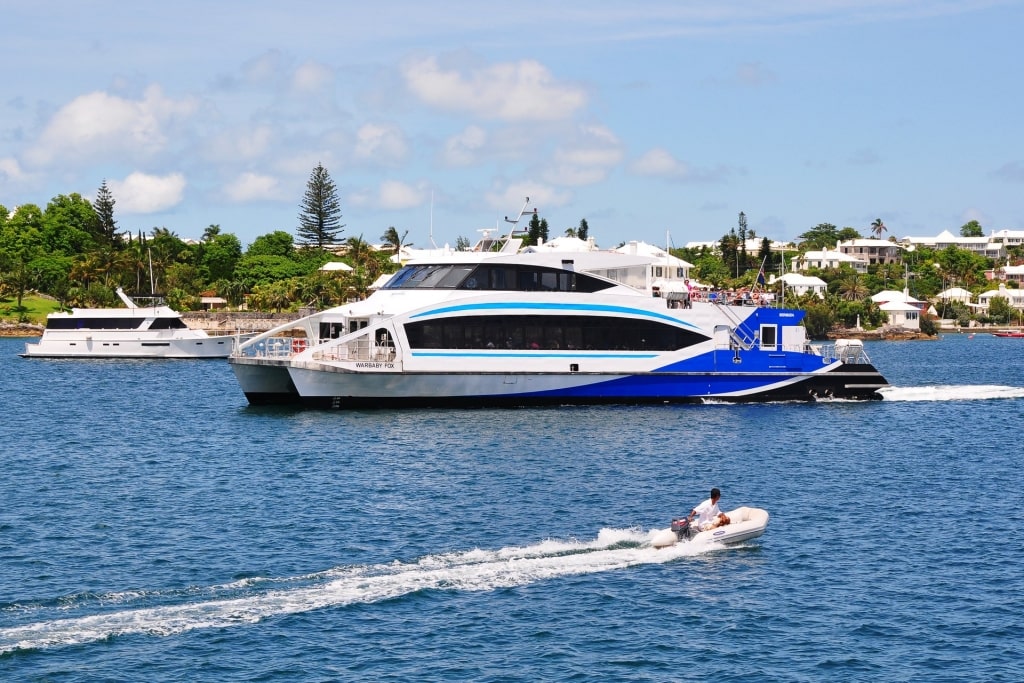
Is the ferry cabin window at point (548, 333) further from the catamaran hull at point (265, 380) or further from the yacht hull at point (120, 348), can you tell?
the yacht hull at point (120, 348)

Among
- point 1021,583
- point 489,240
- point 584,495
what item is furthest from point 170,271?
point 1021,583

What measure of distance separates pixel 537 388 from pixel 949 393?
22.6 m

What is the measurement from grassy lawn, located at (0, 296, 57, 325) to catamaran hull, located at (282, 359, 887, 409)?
92065 millimetres

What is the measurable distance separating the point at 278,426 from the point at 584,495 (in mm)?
15616

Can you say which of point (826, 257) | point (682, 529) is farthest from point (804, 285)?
point (682, 529)

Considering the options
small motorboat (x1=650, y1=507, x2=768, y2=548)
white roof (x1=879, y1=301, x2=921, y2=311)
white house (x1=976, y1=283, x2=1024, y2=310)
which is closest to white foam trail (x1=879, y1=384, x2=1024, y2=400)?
small motorboat (x1=650, y1=507, x2=768, y2=548)

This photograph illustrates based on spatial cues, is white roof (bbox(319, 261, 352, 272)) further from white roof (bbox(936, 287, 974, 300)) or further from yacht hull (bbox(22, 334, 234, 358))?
white roof (bbox(936, 287, 974, 300))

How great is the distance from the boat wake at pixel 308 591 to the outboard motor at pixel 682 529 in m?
0.34

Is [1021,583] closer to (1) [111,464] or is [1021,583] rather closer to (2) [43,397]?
(1) [111,464]

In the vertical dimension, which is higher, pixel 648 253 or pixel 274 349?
pixel 648 253

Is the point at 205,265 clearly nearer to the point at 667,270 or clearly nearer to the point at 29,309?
the point at 29,309

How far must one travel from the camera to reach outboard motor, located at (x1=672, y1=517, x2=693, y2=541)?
25016 millimetres

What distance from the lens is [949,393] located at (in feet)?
186

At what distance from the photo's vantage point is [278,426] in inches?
1662
